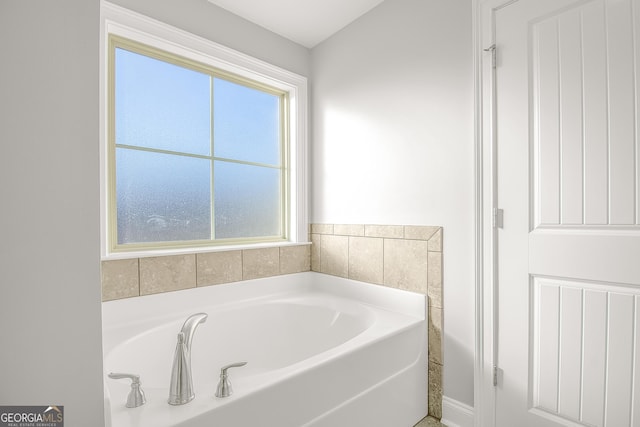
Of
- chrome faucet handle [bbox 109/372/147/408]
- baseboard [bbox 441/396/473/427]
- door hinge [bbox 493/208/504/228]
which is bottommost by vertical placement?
baseboard [bbox 441/396/473/427]

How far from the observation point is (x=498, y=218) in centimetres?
155

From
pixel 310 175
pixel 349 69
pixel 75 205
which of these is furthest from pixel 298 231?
pixel 75 205

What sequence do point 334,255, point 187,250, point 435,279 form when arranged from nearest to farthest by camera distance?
point 435,279 → point 187,250 → point 334,255

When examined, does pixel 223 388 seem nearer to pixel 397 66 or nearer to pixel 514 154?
pixel 514 154

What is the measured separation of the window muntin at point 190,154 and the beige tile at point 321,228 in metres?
0.23

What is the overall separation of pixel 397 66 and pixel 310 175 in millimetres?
1001

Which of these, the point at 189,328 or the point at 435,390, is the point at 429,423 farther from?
the point at 189,328

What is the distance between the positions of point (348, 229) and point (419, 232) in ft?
1.79

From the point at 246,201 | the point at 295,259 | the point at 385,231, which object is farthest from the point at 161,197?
the point at 385,231

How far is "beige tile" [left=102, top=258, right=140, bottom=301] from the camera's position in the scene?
1605mm

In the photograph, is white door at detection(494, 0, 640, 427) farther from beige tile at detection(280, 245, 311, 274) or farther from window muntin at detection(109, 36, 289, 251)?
window muntin at detection(109, 36, 289, 251)

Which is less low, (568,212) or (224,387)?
(568,212)

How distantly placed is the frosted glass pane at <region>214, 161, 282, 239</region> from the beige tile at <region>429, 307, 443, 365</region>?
1.26 m

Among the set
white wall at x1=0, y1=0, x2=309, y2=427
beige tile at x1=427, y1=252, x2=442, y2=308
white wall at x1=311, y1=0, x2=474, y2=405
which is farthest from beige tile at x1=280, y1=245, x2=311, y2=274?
white wall at x1=0, y1=0, x2=309, y2=427
